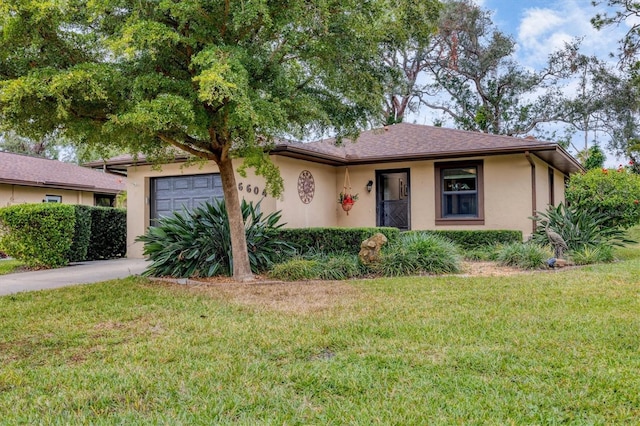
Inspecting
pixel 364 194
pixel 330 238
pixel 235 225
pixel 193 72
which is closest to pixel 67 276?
pixel 235 225

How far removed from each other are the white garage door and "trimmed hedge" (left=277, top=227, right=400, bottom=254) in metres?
3.14

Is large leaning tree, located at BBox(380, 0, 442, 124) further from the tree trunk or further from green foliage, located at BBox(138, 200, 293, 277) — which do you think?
green foliage, located at BBox(138, 200, 293, 277)

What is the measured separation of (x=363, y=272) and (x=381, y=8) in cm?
439

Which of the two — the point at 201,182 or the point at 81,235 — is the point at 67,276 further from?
the point at 201,182

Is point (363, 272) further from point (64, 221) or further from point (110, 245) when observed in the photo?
point (110, 245)

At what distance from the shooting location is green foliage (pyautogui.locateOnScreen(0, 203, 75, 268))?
393 inches

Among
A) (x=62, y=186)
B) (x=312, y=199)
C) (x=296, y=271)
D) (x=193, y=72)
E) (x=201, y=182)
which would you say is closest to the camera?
(x=193, y=72)

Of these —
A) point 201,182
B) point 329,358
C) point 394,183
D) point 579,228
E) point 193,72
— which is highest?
point 193,72

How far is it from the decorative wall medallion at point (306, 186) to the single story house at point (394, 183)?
3cm

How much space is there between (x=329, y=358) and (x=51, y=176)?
16.7m

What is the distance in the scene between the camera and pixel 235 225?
788cm

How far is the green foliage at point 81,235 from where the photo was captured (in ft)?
A: 36.9

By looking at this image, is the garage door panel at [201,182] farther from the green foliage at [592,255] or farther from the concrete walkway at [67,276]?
the green foliage at [592,255]

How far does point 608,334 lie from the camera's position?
4.07 m
